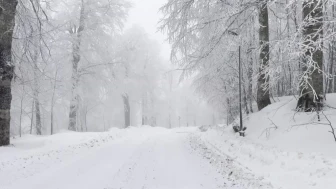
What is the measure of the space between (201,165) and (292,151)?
102 inches

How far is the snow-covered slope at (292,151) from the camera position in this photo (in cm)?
504

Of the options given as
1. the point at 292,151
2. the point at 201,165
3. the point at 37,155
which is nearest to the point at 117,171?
the point at 201,165

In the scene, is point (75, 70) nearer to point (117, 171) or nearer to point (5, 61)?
point (5, 61)

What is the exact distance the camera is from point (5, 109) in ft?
32.5

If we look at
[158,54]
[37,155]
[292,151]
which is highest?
[158,54]

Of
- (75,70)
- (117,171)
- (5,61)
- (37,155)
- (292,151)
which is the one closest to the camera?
(117,171)

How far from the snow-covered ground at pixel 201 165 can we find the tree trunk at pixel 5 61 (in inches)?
34.2

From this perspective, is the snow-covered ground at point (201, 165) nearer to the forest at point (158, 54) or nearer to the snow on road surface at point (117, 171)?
the snow on road surface at point (117, 171)

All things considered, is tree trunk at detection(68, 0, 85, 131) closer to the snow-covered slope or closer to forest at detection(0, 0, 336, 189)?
forest at detection(0, 0, 336, 189)

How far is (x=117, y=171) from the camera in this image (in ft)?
22.8

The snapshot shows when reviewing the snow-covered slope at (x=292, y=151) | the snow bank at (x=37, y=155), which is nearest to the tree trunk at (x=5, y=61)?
the snow bank at (x=37, y=155)

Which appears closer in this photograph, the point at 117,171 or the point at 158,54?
the point at 117,171

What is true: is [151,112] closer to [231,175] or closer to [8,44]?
[8,44]

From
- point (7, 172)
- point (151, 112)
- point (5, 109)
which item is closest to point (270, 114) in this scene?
point (7, 172)
